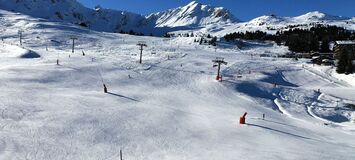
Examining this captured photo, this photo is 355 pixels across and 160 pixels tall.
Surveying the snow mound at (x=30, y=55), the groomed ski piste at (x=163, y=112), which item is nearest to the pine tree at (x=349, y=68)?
the groomed ski piste at (x=163, y=112)

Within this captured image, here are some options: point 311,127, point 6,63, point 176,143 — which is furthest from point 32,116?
point 6,63

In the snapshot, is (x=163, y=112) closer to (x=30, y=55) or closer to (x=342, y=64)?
(x=30, y=55)

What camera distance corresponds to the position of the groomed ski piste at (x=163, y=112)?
18703 mm

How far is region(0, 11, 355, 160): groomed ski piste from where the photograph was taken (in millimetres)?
18703

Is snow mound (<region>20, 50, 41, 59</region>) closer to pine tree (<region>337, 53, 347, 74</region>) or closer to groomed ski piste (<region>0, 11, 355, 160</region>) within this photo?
groomed ski piste (<region>0, 11, 355, 160</region>)

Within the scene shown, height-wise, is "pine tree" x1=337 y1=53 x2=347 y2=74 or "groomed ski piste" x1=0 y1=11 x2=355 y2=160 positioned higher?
"pine tree" x1=337 y1=53 x2=347 y2=74

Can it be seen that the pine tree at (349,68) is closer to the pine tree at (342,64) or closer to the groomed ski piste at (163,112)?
the pine tree at (342,64)

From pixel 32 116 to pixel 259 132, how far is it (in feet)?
39.4

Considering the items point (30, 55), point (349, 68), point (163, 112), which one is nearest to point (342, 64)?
point (349, 68)

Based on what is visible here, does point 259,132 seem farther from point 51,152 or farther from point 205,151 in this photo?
point 51,152

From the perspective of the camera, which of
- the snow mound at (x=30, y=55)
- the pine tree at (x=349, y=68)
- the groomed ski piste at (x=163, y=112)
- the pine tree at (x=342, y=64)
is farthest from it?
the pine tree at (x=342, y=64)

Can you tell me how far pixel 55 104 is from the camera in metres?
25.6

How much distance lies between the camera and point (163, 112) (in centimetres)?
2723

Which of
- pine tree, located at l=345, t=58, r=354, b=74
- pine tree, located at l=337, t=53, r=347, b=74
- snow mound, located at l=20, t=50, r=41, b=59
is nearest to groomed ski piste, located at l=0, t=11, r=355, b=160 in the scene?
snow mound, located at l=20, t=50, r=41, b=59
